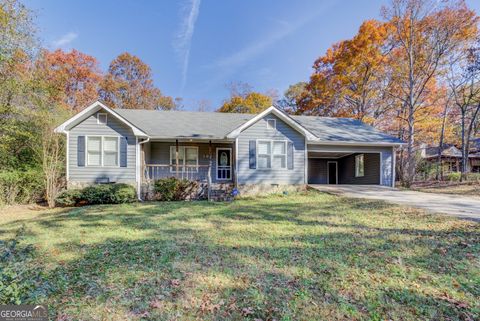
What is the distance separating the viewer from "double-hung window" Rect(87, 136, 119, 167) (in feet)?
36.6

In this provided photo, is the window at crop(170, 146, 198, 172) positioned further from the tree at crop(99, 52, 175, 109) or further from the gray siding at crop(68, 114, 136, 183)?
the tree at crop(99, 52, 175, 109)

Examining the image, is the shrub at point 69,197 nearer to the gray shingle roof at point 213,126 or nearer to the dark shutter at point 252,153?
the gray shingle roof at point 213,126

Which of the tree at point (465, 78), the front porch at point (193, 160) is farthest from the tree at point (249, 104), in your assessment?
the tree at point (465, 78)

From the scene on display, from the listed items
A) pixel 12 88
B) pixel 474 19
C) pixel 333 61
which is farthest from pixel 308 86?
pixel 12 88

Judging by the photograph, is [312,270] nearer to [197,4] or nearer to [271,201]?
[271,201]

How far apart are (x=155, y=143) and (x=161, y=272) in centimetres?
1046

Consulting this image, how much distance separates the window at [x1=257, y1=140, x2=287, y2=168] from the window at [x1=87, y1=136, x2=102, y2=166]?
308 inches

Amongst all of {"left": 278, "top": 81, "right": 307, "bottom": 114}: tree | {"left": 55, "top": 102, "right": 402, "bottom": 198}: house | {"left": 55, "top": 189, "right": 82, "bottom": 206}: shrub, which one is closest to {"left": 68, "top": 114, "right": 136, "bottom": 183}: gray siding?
{"left": 55, "top": 102, "right": 402, "bottom": 198}: house

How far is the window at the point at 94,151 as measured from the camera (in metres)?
11.1

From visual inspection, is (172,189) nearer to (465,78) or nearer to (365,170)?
(365,170)

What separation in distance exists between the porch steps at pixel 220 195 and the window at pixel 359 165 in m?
9.22

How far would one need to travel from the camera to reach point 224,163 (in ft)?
45.9

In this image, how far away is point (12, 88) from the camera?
1038 cm

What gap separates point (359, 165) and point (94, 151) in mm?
15699
